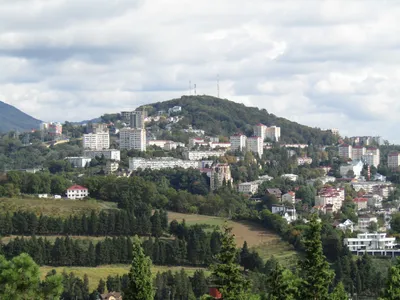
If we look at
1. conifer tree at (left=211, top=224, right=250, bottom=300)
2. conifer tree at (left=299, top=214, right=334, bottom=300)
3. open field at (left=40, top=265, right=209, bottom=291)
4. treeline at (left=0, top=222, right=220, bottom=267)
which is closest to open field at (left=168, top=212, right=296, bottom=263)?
treeline at (left=0, top=222, right=220, bottom=267)

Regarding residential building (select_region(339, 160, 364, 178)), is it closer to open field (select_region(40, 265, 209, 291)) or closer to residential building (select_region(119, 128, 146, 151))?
residential building (select_region(119, 128, 146, 151))

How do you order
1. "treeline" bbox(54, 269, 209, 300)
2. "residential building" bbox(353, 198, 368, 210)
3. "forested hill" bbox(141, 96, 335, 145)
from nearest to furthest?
"treeline" bbox(54, 269, 209, 300), "residential building" bbox(353, 198, 368, 210), "forested hill" bbox(141, 96, 335, 145)

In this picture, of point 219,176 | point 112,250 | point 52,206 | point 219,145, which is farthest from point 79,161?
point 112,250

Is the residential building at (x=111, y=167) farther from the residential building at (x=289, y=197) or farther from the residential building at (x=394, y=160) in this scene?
the residential building at (x=394, y=160)

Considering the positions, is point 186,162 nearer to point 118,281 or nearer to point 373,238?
point 373,238

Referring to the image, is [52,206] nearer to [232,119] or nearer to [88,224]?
[88,224]

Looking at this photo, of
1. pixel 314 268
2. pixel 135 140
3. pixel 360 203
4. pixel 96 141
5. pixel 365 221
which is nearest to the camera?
pixel 314 268

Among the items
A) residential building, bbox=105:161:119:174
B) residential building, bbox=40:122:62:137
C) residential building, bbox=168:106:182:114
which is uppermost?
residential building, bbox=168:106:182:114
